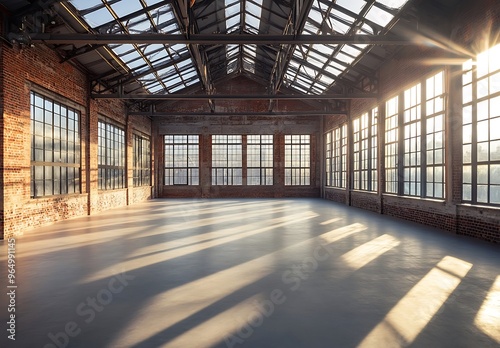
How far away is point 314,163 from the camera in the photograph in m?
25.3

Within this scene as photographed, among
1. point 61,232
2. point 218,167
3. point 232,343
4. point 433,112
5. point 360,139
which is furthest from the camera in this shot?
point 218,167

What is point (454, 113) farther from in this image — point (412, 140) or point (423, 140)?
point (412, 140)

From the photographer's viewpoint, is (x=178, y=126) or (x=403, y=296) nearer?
(x=403, y=296)

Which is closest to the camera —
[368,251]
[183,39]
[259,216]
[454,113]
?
[368,251]

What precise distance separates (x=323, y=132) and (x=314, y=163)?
2.43 meters

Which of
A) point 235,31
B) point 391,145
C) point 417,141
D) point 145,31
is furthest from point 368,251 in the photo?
point 235,31

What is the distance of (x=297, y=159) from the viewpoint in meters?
25.3

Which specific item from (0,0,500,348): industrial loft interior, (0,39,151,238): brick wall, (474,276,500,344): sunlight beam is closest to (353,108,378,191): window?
(0,0,500,348): industrial loft interior

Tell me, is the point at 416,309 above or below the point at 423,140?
below

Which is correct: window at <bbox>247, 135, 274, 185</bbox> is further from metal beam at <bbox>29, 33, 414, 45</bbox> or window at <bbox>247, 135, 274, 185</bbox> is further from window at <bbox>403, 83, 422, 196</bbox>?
metal beam at <bbox>29, 33, 414, 45</bbox>

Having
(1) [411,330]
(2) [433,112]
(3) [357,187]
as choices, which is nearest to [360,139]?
(3) [357,187]

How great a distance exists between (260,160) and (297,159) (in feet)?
9.22

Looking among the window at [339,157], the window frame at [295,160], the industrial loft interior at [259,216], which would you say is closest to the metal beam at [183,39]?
the industrial loft interior at [259,216]

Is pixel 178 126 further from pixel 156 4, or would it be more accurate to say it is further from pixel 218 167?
pixel 156 4
